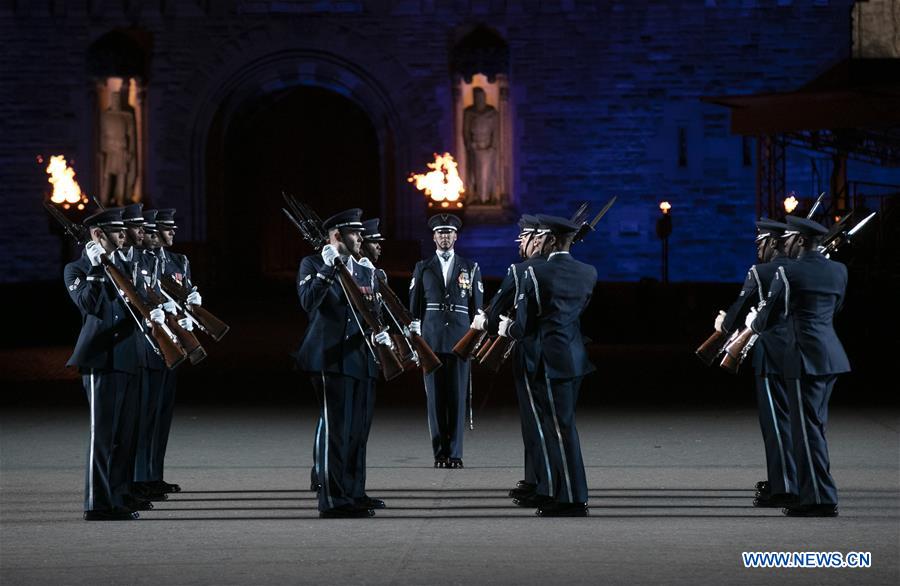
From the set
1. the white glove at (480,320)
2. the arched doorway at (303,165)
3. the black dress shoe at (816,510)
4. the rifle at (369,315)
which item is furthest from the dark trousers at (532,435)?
the arched doorway at (303,165)

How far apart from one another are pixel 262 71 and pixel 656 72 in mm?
7820

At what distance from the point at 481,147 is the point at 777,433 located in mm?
22455

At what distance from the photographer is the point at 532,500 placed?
897cm

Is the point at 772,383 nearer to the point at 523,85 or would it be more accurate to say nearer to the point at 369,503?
the point at 369,503

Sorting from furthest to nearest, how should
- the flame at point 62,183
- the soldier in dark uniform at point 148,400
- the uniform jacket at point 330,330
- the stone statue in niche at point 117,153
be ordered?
1. the stone statue in niche at point 117,153
2. the flame at point 62,183
3. the soldier in dark uniform at point 148,400
4. the uniform jacket at point 330,330

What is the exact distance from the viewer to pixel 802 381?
867cm

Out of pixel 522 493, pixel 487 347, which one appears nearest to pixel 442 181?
pixel 487 347

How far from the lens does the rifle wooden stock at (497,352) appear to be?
8.93 metres

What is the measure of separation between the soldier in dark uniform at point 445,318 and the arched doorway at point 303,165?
23.0 m

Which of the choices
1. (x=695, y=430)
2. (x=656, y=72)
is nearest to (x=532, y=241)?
(x=695, y=430)

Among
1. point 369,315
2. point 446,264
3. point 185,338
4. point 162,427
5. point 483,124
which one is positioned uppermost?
point 483,124

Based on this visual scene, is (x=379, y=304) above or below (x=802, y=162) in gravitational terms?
below

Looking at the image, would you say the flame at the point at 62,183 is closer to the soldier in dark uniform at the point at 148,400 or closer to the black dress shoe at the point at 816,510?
the soldier in dark uniform at the point at 148,400

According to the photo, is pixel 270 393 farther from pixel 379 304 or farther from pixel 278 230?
pixel 278 230
